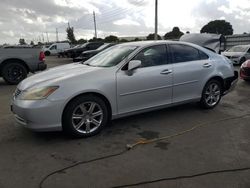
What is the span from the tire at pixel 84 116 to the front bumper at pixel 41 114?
0.44ft

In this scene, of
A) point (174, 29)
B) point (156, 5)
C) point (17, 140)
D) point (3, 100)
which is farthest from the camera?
point (174, 29)

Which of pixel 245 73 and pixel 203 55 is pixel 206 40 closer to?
pixel 245 73

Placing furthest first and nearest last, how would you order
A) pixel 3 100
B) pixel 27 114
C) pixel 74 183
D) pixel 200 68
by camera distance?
1. pixel 3 100
2. pixel 200 68
3. pixel 27 114
4. pixel 74 183

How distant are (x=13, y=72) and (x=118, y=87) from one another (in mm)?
7034

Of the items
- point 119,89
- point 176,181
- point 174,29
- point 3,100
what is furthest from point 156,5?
point 174,29

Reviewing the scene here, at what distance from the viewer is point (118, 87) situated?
4.72 meters

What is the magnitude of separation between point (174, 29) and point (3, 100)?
177 ft

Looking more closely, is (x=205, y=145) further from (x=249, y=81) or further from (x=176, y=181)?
(x=249, y=81)

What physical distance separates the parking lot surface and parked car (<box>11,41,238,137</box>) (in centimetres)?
32

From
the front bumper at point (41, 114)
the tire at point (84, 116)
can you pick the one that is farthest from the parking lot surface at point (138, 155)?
the front bumper at point (41, 114)

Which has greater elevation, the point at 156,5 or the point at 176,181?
the point at 156,5

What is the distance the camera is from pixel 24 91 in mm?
4441

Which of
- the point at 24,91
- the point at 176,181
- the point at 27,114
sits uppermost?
the point at 24,91

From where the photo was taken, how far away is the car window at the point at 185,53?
5535mm
